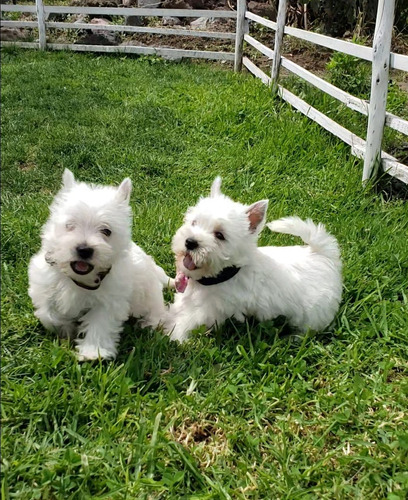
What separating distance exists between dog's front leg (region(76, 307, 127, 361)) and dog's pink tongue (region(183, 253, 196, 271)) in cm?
48

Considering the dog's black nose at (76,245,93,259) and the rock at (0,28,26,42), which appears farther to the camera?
the dog's black nose at (76,245,93,259)

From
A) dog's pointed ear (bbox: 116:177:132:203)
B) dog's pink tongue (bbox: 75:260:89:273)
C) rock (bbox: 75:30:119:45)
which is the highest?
dog's pointed ear (bbox: 116:177:132:203)

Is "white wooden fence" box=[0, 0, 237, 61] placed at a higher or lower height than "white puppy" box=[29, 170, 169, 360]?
lower

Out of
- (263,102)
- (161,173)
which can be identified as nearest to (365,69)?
(263,102)

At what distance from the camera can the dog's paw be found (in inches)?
108

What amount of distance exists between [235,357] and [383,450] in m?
0.91

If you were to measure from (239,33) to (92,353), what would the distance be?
9938 mm

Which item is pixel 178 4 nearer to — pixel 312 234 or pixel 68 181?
pixel 312 234

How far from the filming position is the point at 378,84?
494cm

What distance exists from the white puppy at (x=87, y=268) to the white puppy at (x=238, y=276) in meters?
0.35

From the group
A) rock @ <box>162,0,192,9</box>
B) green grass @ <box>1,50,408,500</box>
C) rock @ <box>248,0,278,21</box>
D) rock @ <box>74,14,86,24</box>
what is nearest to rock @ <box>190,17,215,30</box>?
rock @ <box>162,0,192,9</box>

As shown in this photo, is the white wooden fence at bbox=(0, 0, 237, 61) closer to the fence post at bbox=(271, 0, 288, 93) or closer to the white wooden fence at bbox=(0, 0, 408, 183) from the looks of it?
the white wooden fence at bbox=(0, 0, 408, 183)

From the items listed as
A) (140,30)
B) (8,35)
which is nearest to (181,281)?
(8,35)

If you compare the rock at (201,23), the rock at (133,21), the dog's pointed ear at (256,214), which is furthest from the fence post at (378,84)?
the rock at (133,21)
